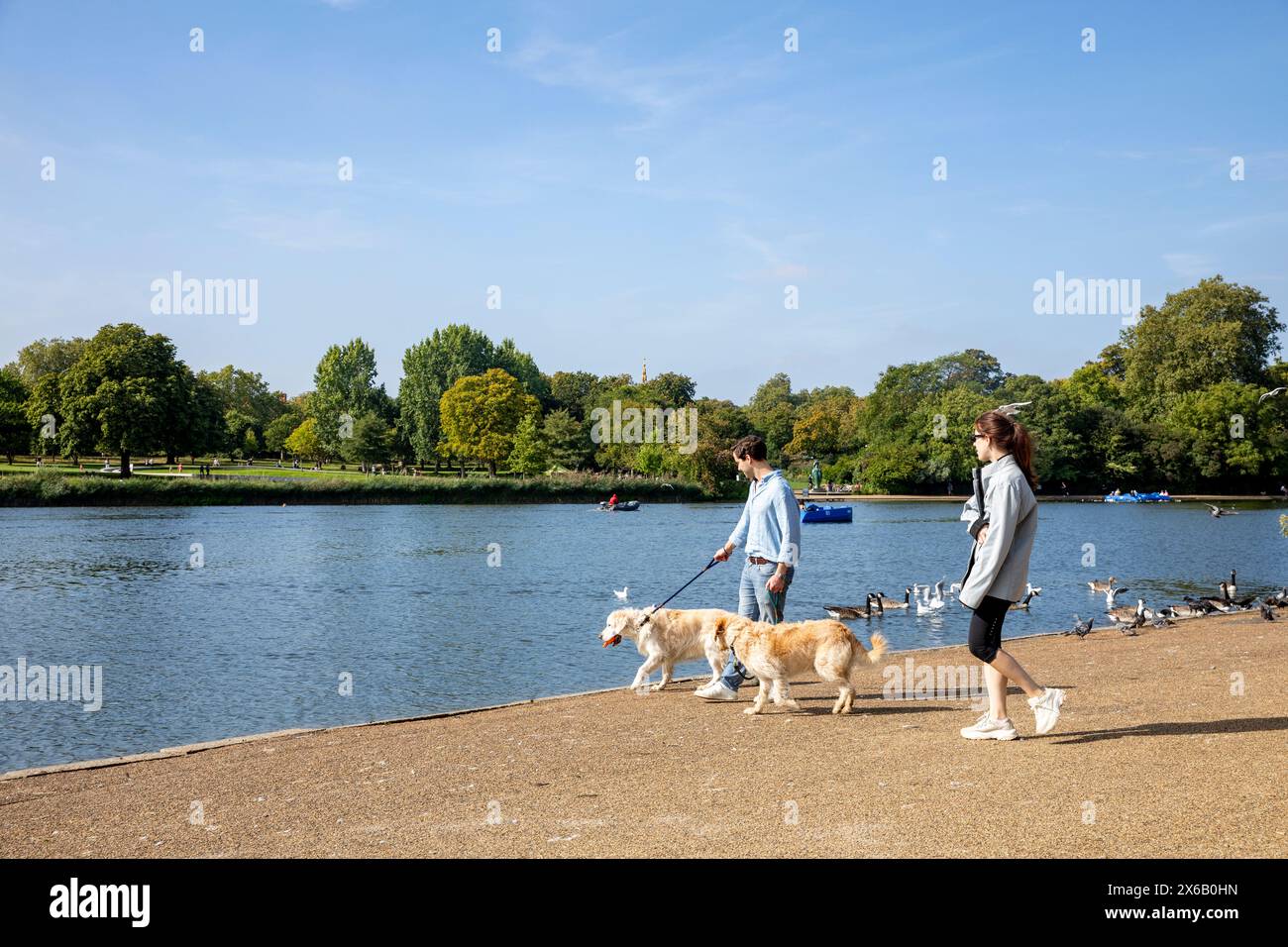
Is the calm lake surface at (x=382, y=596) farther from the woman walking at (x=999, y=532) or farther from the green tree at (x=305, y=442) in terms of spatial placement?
the green tree at (x=305, y=442)

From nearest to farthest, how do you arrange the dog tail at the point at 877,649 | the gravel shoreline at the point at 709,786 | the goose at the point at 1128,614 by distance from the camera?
the gravel shoreline at the point at 709,786, the dog tail at the point at 877,649, the goose at the point at 1128,614

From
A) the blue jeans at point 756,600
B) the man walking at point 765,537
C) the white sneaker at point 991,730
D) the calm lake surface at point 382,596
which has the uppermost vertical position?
the man walking at point 765,537

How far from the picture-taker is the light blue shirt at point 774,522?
29.9ft

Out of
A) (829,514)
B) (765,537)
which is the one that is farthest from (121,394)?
(765,537)

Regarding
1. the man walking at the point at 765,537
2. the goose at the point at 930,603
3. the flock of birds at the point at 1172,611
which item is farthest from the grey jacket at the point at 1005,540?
the goose at the point at 930,603

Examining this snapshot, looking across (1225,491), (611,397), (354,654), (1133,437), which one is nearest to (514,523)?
(354,654)

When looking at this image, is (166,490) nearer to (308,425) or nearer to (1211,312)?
(308,425)

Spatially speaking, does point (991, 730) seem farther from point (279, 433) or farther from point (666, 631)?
point (279, 433)

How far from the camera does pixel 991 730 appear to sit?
7.86m

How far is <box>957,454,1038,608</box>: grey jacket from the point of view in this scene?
706 cm

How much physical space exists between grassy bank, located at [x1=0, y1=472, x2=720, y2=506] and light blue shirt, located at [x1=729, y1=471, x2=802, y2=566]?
66801 mm

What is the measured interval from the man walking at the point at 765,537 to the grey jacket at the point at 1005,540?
207cm

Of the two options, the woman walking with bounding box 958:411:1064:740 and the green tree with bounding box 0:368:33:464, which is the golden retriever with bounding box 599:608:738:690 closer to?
the woman walking with bounding box 958:411:1064:740

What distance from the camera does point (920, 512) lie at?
78.8m
